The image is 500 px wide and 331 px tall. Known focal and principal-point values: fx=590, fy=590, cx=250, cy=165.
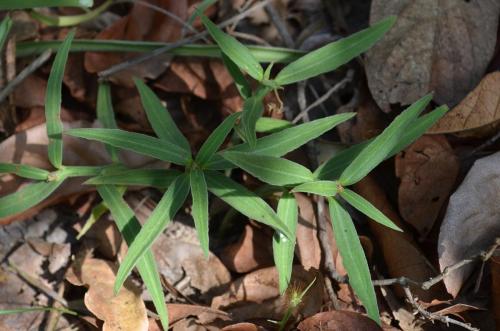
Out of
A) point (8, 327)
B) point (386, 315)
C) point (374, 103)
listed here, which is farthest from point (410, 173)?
point (8, 327)

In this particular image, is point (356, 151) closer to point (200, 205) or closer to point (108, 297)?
point (200, 205)

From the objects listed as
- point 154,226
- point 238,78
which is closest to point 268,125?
point 238,78

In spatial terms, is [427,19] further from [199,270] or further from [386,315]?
[199,270]

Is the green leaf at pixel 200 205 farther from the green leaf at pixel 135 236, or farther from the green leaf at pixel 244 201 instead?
the green leaf at pixel 135 236

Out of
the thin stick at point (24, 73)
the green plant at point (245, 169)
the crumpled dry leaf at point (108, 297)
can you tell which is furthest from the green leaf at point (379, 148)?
the thin stick at point (24, 73)

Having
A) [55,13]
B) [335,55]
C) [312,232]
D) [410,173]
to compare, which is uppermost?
[55,13]

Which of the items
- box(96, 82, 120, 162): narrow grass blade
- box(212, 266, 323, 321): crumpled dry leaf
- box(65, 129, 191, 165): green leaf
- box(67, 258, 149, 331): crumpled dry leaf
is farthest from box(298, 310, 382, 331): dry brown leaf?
box(96, 82, 120, 162): narrow grass blade
